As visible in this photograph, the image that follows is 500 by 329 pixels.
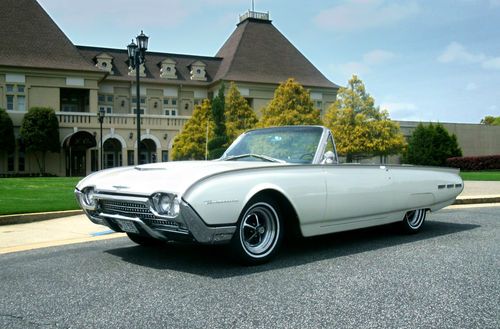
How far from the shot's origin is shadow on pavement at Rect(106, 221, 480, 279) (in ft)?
16.7

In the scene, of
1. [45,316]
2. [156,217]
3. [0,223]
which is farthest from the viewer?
[0,223]

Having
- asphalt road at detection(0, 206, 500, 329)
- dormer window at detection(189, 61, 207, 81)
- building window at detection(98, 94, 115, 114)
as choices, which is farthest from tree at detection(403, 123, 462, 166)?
asphalt road at detection(0, 206, 500, 329)

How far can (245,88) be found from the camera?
4906 cm

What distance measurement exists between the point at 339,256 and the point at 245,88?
44.2m

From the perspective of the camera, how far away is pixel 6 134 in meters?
38.2

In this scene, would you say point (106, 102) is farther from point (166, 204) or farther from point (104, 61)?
point (166, 204)

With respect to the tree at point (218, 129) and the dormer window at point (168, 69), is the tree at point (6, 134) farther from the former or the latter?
the dormer window at point (168, 69)

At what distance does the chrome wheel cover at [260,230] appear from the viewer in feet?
16.8

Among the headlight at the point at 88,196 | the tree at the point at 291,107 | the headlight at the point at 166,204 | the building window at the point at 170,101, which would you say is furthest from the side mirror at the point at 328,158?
the building window at the point at 170,101

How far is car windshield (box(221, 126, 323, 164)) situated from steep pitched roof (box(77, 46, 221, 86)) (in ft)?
142

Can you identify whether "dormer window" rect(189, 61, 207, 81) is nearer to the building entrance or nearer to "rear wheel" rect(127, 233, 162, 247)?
the building entrance

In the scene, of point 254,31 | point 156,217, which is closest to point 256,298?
point 156,217

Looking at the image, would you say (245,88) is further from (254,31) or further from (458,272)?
(458,272)

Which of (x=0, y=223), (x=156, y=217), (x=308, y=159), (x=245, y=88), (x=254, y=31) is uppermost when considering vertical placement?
(x=254, y=31)
